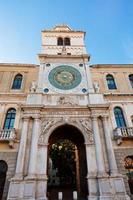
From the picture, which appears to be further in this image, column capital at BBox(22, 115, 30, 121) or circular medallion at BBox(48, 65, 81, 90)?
circular medallion at BBox(48, 65, 81, 90)

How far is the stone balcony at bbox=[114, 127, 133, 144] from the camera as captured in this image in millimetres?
13455

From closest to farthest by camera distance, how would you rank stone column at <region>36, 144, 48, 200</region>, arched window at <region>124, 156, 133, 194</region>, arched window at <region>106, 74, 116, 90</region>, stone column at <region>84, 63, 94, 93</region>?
stone column at <region>36, 144, 48, 200</region> < arched window at <region>124, 156, 133, 194</region> < stone column at <region>84, 63, 94, 93</region> < arched window at <region>106, 74, 116, 90</region>

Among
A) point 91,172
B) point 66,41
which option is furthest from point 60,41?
point 91,172

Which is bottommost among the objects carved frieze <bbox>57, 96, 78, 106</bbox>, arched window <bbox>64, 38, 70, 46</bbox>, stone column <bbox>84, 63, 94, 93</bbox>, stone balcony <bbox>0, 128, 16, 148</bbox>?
stone balcony <bbox>0, 128, 16, 148</bbox>

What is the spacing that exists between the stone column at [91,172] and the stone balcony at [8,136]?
590 centimetres

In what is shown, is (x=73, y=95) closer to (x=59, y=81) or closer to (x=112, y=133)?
(x=59, y=81)

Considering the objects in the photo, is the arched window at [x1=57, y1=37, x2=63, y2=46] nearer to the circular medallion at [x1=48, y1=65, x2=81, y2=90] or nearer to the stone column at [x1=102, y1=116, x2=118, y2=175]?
the circular medallion at [x1=48, y1=65, x2=81, y2=90]

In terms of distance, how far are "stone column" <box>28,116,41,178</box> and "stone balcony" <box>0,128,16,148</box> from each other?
1.55 m

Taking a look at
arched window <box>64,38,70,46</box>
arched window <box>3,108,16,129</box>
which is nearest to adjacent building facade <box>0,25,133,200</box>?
arched window <box>3,108,16,129</box>

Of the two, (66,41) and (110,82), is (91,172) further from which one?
(66,41)

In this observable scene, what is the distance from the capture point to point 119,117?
615 inches

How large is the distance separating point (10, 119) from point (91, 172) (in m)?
8.25

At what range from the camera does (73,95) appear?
15.9 meters

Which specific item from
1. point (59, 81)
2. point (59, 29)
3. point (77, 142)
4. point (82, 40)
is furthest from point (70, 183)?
point (59, 29)
